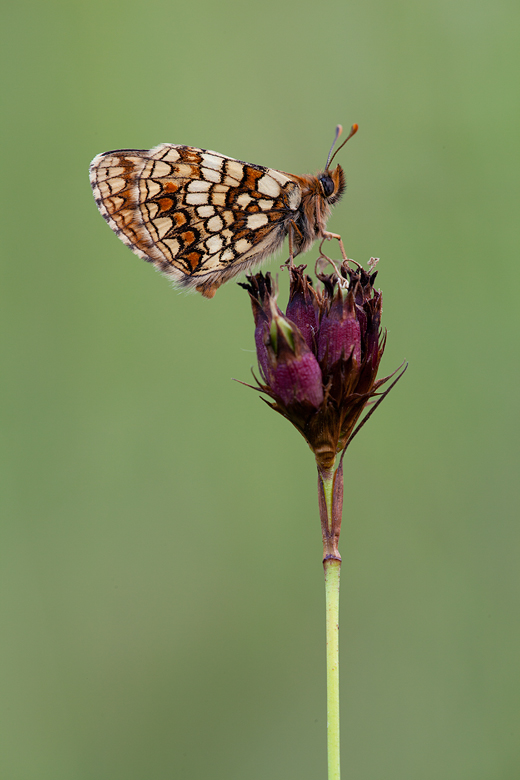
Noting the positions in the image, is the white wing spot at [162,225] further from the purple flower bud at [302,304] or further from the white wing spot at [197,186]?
the purple flower bud at [302,304]

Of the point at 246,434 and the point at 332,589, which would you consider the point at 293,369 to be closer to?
the point at 332,589

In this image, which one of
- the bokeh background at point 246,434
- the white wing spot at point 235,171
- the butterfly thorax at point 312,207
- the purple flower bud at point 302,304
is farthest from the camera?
the bokeh background at point 246,434

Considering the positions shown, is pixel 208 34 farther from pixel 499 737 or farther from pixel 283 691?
pixel 499 737

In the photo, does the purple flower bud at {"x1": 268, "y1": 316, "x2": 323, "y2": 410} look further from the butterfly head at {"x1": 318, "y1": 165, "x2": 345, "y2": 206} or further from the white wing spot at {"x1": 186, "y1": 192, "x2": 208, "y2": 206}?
the butterfly head at {"x1": 318, "y1": 165, "x2": 345, "y2": 206}

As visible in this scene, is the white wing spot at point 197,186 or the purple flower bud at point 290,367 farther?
the white wing spot at point 197,186

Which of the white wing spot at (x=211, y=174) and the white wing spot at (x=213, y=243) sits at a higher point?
the white wing spot at (x=211, y=174)

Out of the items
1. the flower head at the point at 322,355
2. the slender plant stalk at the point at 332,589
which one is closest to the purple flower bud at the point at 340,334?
the flower head at the point at 322,355

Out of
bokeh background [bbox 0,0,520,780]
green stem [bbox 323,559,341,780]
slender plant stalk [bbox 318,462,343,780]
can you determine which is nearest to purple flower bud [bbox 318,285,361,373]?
slender plant stalk [bbox 318,462,343,780]
